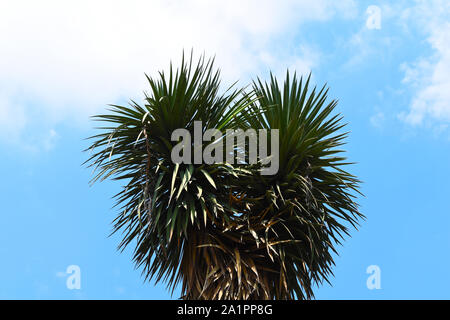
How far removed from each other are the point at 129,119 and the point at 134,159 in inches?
21.1

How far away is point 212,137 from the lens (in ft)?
23.6

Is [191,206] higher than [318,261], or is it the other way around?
[191,206]

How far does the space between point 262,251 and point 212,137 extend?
5.26 ft

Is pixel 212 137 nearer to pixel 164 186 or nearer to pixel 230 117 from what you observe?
pixel 230 117

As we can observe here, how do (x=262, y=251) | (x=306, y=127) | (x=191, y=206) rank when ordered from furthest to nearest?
(x=306, y=127) → (x=262, y=251) → (x=191, y=206)

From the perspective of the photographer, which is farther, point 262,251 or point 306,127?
point 306,127

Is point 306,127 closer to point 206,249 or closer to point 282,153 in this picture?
point 282,153
